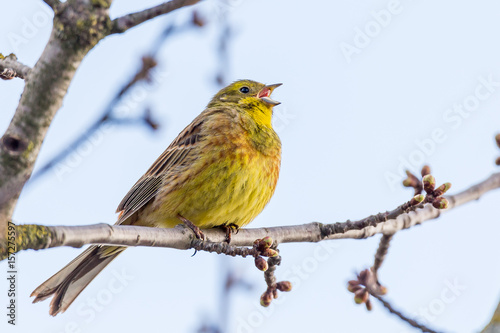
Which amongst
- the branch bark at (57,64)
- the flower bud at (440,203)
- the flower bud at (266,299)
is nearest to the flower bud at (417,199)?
the flower bud at (440,203)

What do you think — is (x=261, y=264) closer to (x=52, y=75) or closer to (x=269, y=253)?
(x=269, y=253)

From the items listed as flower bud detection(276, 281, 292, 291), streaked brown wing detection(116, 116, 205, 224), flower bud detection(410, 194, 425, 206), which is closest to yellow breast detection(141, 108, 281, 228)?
streaked brown wing detection(116, 116, 205, 224)

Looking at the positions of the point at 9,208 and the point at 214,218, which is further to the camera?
the point at 214,218

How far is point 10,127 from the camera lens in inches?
81.3

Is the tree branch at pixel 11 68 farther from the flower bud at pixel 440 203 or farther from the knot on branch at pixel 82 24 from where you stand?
the flower bud at pixel 440 203

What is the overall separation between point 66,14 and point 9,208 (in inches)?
26.3

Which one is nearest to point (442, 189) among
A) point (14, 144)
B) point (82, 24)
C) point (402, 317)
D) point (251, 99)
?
point (402, 317)

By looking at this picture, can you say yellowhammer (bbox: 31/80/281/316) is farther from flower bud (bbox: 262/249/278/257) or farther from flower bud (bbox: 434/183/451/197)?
flower bud (bbox: 434/183/451/197)

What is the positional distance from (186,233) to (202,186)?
0.89 meters

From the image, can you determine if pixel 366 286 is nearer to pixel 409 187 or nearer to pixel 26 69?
pixel 409 187

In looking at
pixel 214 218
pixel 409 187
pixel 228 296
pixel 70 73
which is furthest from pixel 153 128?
pixel 214 218

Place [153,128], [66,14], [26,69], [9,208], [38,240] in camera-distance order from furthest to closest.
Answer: [26,69] → [153,128] → [38,240] → [66,14] → [9,208]

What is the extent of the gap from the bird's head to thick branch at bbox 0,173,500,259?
4.30 ft

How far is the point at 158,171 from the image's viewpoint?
17.8 feet
